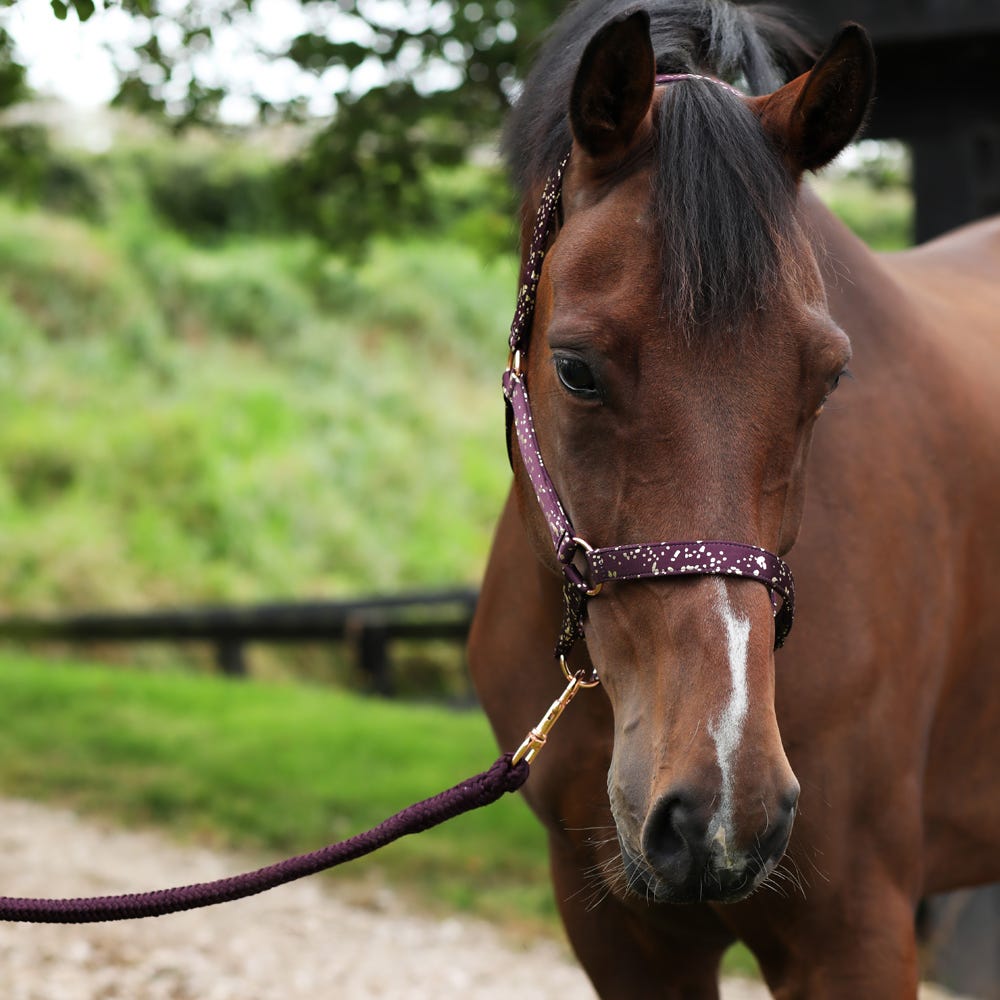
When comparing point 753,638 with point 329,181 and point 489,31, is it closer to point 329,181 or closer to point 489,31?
point 489,31

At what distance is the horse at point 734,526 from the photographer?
1714mm

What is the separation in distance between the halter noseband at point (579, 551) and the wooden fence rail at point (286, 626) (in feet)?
25.4

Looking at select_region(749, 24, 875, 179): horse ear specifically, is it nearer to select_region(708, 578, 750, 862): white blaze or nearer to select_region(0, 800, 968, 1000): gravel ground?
select_region(708, 578, 750, 862): white blaze

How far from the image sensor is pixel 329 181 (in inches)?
263

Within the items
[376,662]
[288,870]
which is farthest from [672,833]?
[376,662]

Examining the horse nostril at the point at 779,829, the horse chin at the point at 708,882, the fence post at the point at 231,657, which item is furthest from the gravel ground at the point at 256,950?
the fence post at the point at 231,657

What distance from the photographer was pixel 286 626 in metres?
10.6

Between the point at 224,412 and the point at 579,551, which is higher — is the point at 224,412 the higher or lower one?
the lower one

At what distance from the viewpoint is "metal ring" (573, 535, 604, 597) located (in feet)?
6.04

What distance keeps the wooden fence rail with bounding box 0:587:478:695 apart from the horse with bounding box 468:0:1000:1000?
7.22 metres

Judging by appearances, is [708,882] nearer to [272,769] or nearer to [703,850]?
[703,850]

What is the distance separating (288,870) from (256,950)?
334cm

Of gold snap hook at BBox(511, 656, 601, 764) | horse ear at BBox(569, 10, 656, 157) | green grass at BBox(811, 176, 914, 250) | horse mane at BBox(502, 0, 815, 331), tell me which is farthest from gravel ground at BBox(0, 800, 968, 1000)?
green grass at BBox(811, 176, 914, 250)

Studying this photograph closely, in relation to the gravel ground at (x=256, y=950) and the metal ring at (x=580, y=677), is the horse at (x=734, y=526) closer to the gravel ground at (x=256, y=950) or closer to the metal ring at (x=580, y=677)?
the metal ring at (x=580, y=677)
